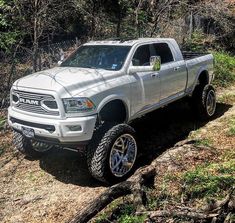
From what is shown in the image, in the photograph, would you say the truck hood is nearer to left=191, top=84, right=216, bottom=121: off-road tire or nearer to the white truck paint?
the white truck paint

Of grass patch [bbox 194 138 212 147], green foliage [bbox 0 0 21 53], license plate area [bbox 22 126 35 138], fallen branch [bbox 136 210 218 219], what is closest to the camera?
fallen branch [bbox 136 210 218 219]

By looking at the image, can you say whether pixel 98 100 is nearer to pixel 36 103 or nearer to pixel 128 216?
pixel 36 103

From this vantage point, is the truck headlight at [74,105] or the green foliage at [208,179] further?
the truck headlight at [74,105]

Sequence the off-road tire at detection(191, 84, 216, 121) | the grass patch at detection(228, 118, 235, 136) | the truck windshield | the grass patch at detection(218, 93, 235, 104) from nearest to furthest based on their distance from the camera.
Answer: the truck windshield < the grass patch at detection(228, 118, 235, 136) < the off-road tire at detection(191, 84, 216, 121) < the grass patch at detection(218, 93, 235, 104)

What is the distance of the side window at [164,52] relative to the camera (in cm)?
769

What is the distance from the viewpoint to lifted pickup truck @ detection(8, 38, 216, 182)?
568 centimetres

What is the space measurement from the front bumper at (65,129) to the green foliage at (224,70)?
25.5ft

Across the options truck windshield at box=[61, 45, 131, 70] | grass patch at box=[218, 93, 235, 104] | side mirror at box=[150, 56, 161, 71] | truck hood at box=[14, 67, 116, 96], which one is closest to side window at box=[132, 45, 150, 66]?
truck windshield at box=[61, 45, 131, 70]

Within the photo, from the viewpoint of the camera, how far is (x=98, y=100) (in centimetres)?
585

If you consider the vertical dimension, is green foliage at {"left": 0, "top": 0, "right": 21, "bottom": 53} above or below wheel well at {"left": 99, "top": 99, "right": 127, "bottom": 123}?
above

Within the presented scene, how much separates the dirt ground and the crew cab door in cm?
92

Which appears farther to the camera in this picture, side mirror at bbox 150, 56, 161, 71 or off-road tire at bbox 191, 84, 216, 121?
off-road tire at bbox 191, 84, 216, 121

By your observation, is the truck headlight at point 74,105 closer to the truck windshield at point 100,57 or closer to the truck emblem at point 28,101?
the truck emblem at point 28,101

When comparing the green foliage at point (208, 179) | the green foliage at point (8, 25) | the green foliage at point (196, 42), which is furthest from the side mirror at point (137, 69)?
the green foliage at point (196, 42)
